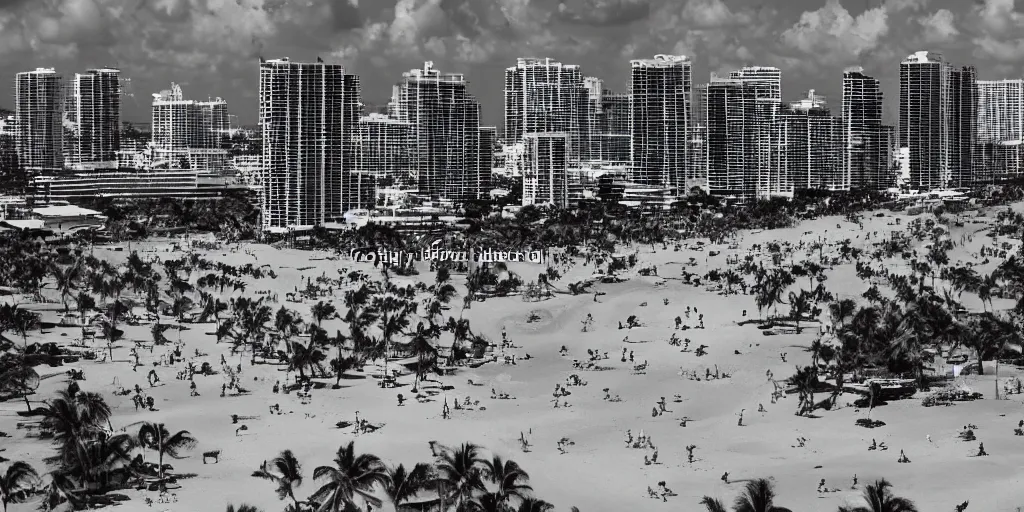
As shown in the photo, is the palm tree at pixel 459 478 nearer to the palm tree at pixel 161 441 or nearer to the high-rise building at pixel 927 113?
the palm tree at pixel 161 441

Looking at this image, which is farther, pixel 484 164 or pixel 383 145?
pixel 383 145

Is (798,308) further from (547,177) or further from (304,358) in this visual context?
(547,177)

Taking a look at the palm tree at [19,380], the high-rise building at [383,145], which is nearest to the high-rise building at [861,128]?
the high-rise building at [383,145]

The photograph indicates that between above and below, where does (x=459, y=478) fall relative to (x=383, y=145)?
below

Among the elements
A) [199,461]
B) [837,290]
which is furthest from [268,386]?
[837,290]

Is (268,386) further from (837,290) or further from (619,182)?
(619,182)

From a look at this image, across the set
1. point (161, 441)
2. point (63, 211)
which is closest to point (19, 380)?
point (161, 441)

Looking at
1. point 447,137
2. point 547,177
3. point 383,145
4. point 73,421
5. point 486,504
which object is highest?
point 383,145
